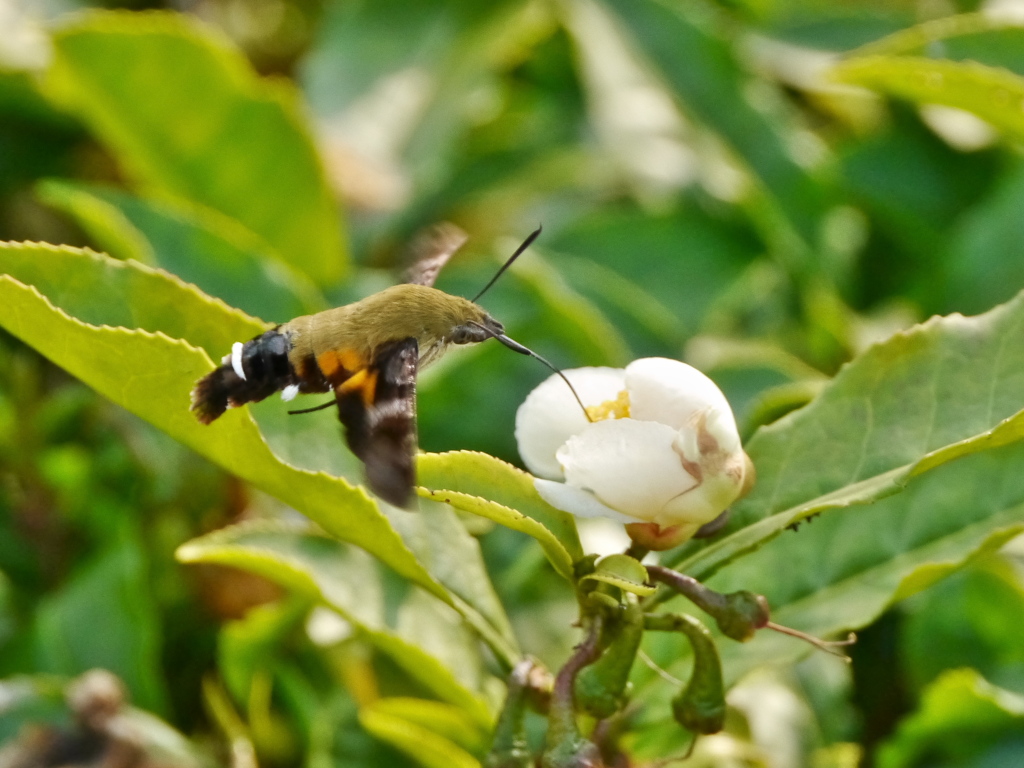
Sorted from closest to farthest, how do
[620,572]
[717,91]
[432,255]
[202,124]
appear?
[620,572]
[432,255]
[202,124]
[717,91]

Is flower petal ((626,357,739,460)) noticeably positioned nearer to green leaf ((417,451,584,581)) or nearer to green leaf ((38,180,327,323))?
green leaf ((417,451,584,581))

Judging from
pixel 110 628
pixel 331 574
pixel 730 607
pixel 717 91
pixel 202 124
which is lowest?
pixel 110 628

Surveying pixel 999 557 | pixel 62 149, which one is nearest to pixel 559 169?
pixel 62 149

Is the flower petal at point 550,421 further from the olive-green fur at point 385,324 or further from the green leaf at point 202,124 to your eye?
the green leaf at point 202,124

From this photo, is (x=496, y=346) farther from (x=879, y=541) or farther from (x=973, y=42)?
(x=973, y=42)

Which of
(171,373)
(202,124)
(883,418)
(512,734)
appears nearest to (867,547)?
(883,418)

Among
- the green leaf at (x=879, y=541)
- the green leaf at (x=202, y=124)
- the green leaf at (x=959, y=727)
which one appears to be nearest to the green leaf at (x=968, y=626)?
the green leaf at (x=959, y=727)

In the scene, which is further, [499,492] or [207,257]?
[207,257]

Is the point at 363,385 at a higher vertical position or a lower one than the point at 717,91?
lower
